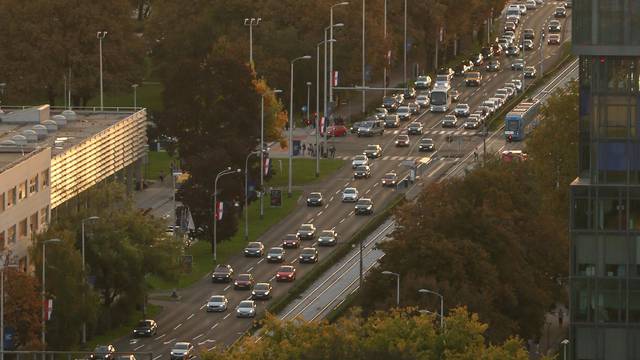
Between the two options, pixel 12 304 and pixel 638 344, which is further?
pixel 12 304

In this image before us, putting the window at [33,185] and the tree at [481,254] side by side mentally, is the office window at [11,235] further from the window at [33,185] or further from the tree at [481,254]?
the tree at [481,254]

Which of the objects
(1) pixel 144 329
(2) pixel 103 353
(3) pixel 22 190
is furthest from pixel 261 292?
(2) pixel 103 353

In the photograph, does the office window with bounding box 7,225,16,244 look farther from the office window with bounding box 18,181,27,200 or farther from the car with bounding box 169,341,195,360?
the car with bounding box 169,341,195,360

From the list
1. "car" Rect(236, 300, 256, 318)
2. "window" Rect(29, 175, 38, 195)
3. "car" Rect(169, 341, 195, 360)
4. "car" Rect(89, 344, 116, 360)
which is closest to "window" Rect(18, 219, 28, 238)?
"window" Rect(29, 175, 38, 195)

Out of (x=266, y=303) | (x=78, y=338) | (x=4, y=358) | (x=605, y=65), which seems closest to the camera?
(x=605, y=65)

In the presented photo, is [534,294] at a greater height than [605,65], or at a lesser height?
lesser

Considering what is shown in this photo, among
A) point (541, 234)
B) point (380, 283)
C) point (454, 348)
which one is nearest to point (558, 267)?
point (541, 234)

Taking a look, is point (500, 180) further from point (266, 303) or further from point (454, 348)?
point (454, 348)

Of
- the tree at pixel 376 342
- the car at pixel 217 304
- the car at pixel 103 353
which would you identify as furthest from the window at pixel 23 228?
the tree at pixel 376 342
